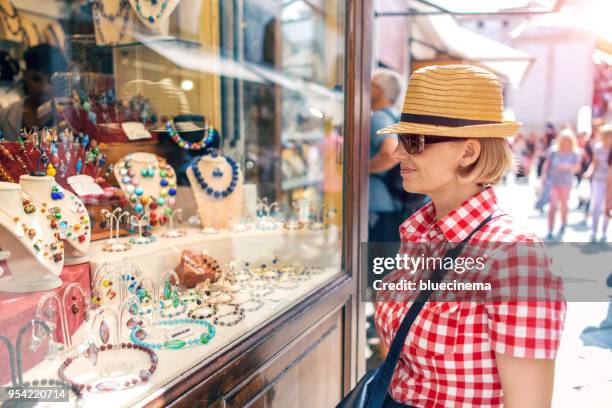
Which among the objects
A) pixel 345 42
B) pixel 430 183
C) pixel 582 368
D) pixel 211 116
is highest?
pixel 345 42

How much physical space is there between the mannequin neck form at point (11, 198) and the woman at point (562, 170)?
20.0ft

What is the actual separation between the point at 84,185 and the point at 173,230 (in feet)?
1.44

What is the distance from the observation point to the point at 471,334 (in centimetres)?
109

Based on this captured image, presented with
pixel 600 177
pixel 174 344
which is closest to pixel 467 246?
pixel 174 344

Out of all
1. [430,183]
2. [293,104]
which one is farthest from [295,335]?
[293,104]

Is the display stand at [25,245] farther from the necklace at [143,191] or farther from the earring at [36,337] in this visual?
the necklace at [143,191]

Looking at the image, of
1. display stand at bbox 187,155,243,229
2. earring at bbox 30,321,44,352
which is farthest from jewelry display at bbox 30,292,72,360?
display stand at bbox 187,155,243,229

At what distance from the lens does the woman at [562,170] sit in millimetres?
6195

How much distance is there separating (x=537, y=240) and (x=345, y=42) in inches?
57.2

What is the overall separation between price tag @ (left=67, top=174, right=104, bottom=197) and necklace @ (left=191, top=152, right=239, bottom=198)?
1.52ft

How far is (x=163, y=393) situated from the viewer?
1.22 m

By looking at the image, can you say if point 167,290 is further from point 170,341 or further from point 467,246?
point 467,246

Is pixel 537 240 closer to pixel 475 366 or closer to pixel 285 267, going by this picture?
pixel 475 366

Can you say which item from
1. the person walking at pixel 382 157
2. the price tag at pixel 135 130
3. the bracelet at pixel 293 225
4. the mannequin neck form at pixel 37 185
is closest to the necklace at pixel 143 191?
the price tag at pixel 135 130
